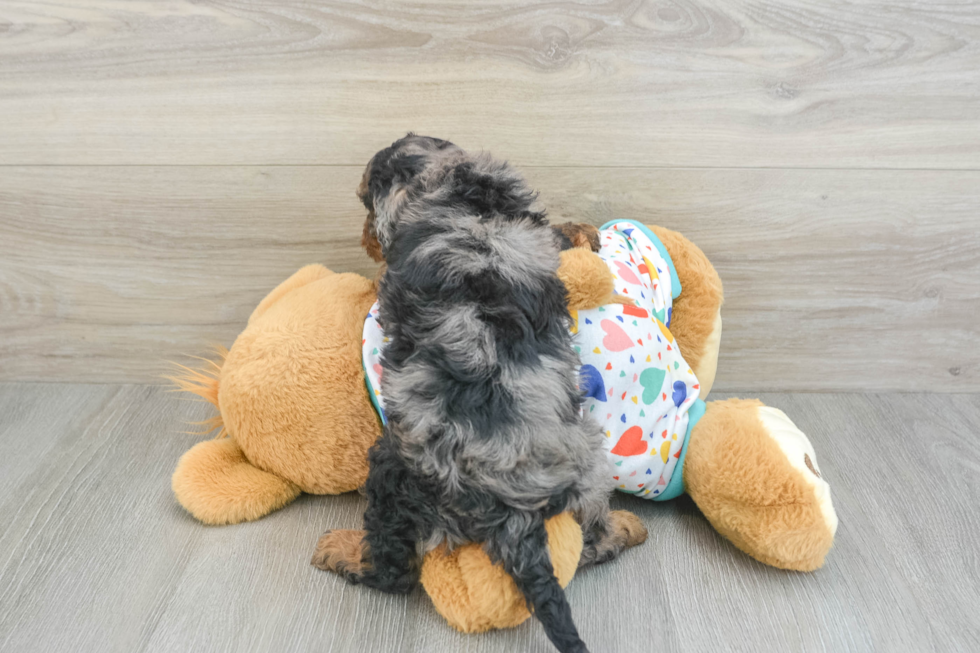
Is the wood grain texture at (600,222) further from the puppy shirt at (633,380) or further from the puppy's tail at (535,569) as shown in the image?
the puppy's tail at (535,569)

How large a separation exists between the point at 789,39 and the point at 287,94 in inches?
29.9

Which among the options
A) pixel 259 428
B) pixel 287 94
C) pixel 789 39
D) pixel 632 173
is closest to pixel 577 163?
pixel 632 173

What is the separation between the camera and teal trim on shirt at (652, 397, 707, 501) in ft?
2.99

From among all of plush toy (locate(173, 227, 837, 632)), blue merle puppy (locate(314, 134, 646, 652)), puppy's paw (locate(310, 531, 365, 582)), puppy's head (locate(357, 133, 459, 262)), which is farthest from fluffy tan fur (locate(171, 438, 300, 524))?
puppy's head (locate(357, 133, 459, 262))

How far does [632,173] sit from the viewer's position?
1.10 m

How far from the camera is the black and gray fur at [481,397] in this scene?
70 centimetres

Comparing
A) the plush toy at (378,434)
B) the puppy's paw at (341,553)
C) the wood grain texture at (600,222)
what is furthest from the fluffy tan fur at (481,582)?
the wood grain texture at (600,222)

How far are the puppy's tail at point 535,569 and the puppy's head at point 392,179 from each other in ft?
1.17

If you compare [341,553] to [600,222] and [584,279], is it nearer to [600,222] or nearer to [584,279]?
[584,279]

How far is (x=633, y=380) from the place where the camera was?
856 mm

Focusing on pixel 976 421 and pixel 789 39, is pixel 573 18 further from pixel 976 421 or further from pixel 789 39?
pixel 976 421

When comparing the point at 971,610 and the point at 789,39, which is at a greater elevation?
the point at 789,39

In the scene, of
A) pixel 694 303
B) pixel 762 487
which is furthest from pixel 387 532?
pixel 694 303

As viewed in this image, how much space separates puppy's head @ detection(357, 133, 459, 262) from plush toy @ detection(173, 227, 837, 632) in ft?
0.59
